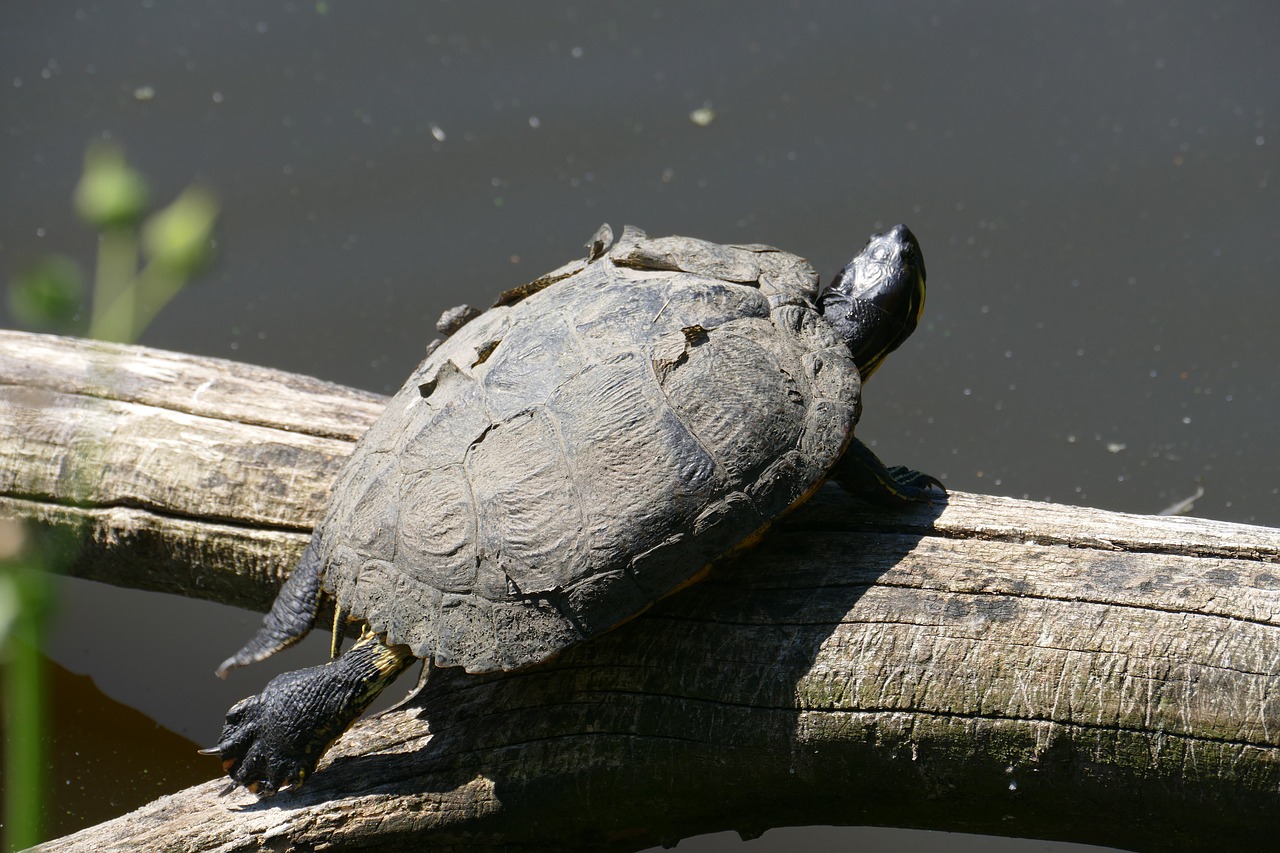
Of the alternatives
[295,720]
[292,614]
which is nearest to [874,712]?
[295,720]

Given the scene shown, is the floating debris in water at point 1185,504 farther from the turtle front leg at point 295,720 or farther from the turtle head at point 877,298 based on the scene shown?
the turtle front leg at point 295,720

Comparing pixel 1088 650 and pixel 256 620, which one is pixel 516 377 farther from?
pixel 256 620

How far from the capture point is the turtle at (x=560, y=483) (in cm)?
224

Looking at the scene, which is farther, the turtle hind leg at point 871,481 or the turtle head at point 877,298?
the turtle head at point 877,298

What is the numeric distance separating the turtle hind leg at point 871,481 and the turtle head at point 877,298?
16.5 inches

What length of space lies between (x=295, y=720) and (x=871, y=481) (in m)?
1.44

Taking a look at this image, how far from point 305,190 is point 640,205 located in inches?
69.1

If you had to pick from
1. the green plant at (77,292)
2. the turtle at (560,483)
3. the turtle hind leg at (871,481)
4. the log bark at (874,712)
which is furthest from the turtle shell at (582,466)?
the green plant at (77,292)

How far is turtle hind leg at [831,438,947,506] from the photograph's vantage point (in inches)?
99.0

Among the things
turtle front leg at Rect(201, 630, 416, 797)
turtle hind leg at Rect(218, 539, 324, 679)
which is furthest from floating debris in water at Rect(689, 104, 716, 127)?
turtle front leg at Rect(201, 630, 416, 797)

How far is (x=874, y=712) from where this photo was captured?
2254 millimetres

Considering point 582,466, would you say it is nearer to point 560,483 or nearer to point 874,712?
point 560,483

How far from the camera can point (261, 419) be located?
3117 mm

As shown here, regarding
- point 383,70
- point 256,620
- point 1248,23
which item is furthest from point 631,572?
point 1248,23
